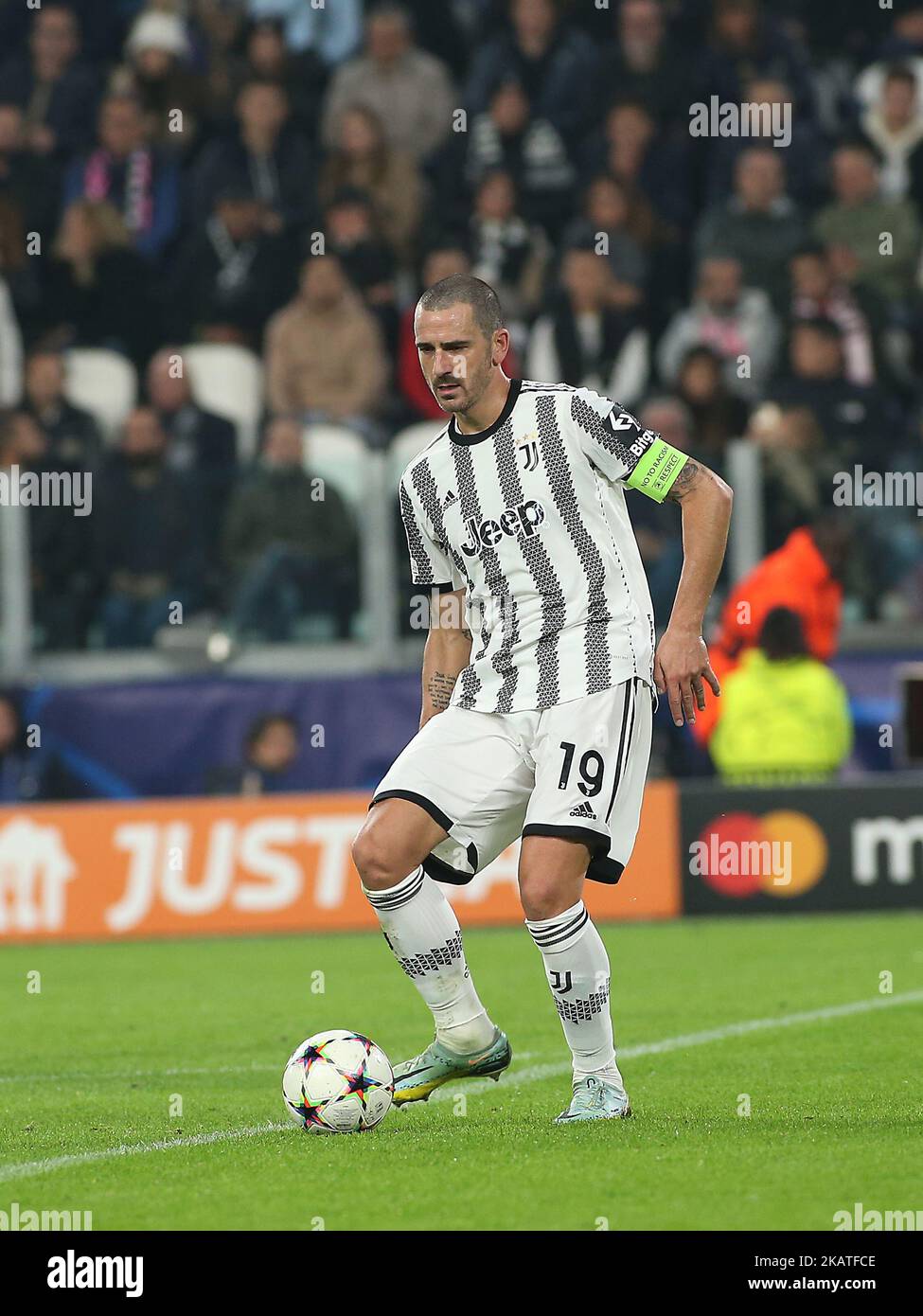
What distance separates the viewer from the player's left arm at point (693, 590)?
5758 millimetres

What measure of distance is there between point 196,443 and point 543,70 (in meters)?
4.54

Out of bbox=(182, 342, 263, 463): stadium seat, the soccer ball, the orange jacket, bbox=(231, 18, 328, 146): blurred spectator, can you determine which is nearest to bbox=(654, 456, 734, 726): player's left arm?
the soccer ball

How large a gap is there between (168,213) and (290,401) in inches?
103

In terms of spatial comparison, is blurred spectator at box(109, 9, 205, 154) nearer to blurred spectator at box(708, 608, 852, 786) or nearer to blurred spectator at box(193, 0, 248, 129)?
blurred spectator at box(193, 0, 248, 129)

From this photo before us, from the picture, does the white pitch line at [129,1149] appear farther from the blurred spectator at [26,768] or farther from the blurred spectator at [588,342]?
the blurred spectator at [588,342]

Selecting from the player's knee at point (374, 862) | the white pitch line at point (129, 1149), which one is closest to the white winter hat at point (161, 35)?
the player's knee at point (374, 862)

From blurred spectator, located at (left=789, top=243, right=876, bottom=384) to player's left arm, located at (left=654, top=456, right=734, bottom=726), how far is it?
9.19 meters

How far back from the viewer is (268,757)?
541 inches

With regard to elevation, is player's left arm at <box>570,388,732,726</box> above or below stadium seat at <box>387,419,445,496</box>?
below

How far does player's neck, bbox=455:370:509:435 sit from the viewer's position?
623cm

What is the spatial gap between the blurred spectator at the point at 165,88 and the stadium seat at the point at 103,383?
2.29 m

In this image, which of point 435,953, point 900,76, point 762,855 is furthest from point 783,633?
point 435,953

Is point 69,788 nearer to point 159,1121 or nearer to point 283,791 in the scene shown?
point 283,791

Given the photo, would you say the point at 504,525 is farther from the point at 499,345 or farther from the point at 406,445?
the point at 406,445
